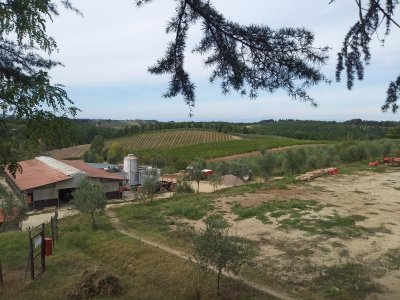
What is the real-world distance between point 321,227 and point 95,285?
9.59 meters

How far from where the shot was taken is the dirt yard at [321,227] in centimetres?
1221

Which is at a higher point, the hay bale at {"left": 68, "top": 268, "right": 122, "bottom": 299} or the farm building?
the hay bale at {"left": 68, "top": 268, "right": 122, "bottom": 299}

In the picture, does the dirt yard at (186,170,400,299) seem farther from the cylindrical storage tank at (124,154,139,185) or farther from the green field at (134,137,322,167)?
the green field at (134,137,322,167)

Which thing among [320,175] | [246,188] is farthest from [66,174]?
[320,175]

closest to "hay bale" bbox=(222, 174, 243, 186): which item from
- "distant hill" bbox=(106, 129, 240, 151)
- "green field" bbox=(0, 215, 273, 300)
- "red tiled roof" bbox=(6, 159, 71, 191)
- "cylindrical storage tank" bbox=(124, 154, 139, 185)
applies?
"cylindrical storage tank" bbox=(124, 154, 139, 185)

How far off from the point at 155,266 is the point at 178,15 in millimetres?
Result: 8603

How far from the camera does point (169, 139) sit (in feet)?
333

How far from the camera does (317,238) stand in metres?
15.2

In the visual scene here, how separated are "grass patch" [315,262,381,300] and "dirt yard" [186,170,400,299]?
0.68 ft

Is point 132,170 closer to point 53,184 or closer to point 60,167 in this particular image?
point 60,167

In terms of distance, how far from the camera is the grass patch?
10.1 meters

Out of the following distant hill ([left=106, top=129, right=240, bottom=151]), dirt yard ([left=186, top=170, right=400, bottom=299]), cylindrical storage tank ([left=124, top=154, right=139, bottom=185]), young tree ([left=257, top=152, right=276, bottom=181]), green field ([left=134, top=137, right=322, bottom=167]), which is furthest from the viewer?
distant hill ([left=106, top=129, right=240, bottom=151])

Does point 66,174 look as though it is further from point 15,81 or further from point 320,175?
point 15,81

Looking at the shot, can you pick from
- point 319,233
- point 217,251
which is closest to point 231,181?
point 319,233
